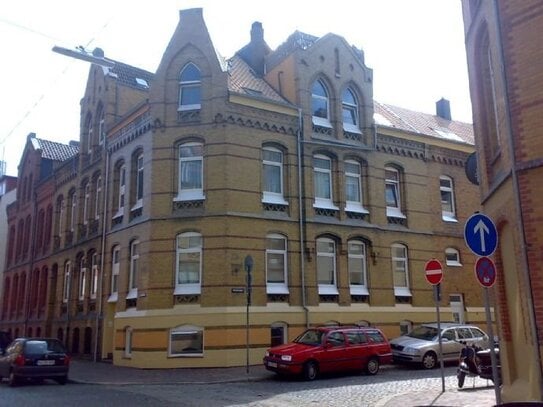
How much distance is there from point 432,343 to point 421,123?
1463 centimetres

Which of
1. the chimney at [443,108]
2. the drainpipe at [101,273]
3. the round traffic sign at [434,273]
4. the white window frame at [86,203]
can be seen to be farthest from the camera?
the chimney at [443,108]

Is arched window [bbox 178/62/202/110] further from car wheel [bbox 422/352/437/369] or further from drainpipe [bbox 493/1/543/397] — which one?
drainpipe [bbox 493/1/543/397]

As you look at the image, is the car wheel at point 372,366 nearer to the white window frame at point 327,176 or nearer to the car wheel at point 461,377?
Result: the car wheel at point 461,377

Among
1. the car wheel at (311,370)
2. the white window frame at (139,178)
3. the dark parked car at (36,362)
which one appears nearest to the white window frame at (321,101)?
the white window frame at (139,178)

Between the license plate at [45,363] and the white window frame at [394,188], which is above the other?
the white window frame at [394,188]

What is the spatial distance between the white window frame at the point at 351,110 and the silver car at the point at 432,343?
936 cm

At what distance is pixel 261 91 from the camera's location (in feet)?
77.8

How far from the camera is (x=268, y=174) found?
22.4 metres

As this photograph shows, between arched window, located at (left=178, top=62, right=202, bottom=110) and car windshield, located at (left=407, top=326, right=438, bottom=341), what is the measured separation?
40.5 ft

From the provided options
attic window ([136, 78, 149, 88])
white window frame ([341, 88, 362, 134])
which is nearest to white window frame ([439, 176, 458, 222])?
white window frame ([341, 88, 362, 134])

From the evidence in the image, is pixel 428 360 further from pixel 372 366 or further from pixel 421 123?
pixel 421 123

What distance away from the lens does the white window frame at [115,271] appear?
924 inches

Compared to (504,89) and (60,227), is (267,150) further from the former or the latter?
(60,227)

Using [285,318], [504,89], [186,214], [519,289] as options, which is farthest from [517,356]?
[186,214]
